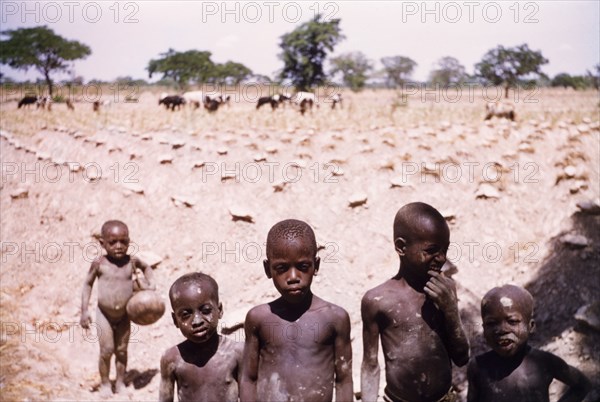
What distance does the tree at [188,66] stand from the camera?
34.0 meters

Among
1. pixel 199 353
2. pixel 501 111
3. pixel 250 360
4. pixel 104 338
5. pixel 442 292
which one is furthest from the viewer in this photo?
pixel 501 111

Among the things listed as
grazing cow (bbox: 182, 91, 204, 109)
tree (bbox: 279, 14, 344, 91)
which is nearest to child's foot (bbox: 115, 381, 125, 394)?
grazing cow (bbox: 182, 91, 204, 109)

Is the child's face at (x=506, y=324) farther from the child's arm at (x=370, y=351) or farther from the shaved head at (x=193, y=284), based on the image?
the shaved head at (x=193, y=284)

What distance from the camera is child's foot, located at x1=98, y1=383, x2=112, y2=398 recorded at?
3797 mm

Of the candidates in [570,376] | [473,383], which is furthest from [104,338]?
[570,376]

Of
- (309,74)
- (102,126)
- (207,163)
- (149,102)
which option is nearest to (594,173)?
(207,163)

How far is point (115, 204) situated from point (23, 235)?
52.9 inches

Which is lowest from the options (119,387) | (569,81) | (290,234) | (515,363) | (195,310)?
(119,387)

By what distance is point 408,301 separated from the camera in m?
2.15

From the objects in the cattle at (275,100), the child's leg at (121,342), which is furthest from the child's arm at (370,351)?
the cattle at (275,100)

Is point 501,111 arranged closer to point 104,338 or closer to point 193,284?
point 104,338

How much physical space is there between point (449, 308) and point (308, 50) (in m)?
25.1

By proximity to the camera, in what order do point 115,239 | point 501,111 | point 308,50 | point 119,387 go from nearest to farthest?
point 115,239 → point 119,387 → point 501,111 → point 308,50

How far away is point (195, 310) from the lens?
2.15 m
